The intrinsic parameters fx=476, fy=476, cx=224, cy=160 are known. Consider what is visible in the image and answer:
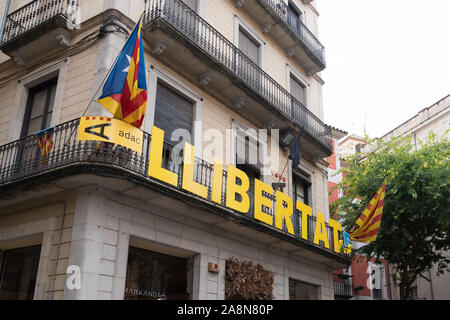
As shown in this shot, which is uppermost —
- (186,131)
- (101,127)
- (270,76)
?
(270,76)

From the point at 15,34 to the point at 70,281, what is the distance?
7.32m

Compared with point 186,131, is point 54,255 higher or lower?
lower

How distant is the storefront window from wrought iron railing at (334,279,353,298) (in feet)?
44.7

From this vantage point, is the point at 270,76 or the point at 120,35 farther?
the point at 270,76

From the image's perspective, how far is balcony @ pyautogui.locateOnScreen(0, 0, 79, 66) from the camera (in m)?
11.5

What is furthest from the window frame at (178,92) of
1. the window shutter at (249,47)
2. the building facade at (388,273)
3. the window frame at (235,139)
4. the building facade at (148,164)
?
the building facade at (388,273)

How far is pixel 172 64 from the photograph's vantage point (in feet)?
40.9

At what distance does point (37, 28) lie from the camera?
37.9ft

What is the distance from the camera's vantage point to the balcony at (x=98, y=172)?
30.1 ft

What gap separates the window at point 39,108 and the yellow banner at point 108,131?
277 centimetres

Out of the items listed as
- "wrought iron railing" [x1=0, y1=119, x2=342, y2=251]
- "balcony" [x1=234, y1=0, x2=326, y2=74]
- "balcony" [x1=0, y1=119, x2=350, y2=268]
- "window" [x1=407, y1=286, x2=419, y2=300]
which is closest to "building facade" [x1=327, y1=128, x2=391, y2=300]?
"window" [x1=407, y1=286, x2=419, y2=300]
